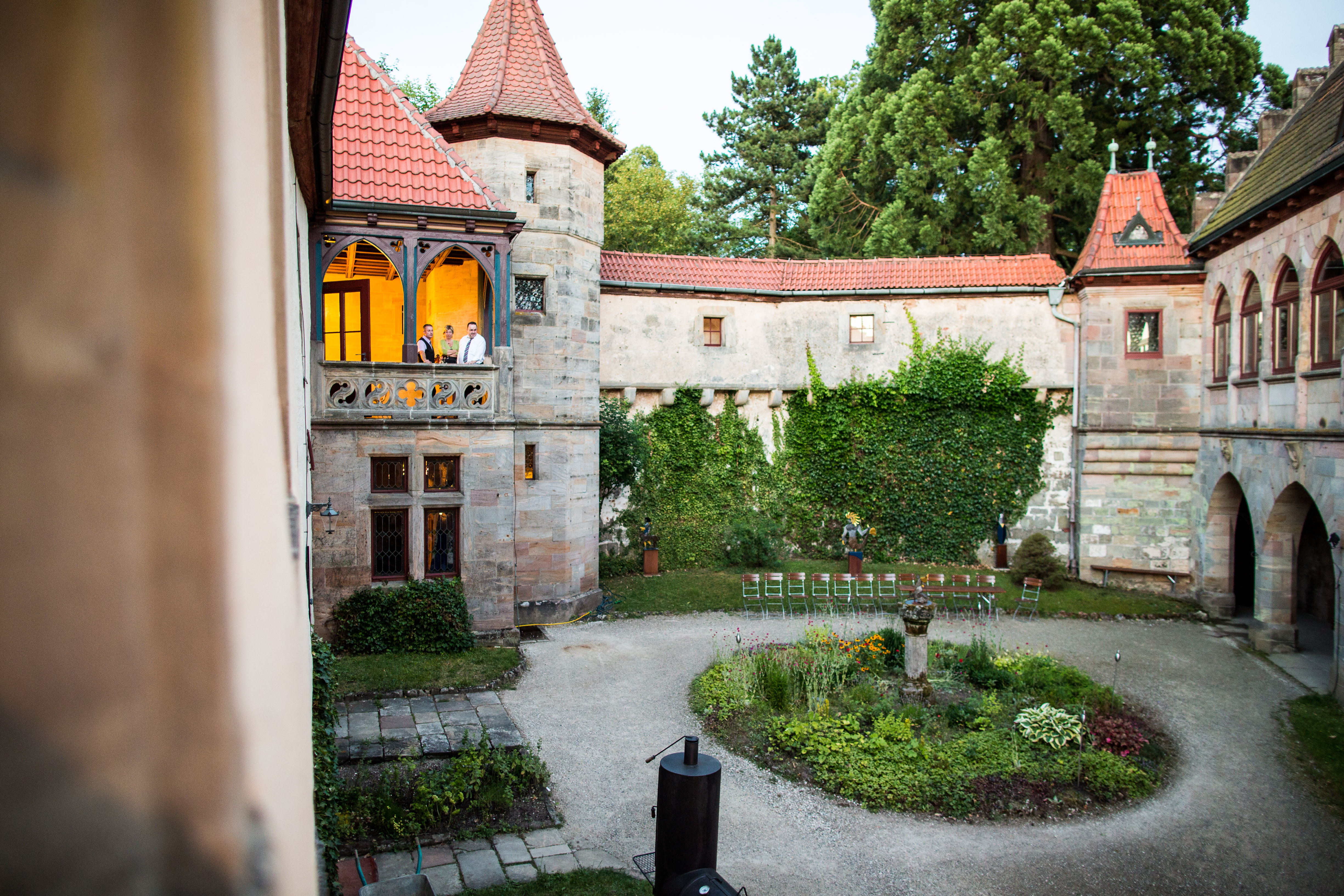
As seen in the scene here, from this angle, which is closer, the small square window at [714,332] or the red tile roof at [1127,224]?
the red tile roof at [1127,224]

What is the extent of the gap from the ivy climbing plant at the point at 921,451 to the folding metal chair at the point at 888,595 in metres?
2.69

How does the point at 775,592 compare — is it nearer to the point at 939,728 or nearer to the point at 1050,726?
the point at 939,728

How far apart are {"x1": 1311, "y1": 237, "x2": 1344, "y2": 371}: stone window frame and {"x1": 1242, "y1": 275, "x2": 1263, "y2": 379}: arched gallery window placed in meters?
2.35

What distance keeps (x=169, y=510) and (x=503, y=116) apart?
55.4 feet

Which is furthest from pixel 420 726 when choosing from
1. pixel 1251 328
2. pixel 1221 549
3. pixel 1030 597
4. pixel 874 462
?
pixel 1251 328

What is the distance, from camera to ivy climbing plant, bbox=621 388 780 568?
20812 millimetres

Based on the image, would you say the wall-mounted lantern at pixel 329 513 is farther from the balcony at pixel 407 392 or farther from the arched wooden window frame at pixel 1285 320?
the arched wooden window frame at pixel 1285 320

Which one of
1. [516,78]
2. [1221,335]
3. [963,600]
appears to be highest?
[516,78]

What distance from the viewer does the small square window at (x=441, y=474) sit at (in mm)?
14906

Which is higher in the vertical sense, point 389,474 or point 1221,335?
point 1221,335

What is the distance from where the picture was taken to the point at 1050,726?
418 inches

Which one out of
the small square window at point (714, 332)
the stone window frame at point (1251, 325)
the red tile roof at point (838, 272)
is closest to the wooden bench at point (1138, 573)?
the stone window frame at point (1251, 325)

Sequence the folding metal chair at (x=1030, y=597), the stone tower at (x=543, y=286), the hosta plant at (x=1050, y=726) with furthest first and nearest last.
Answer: the folding metal chair at (x=1030, y=597), the stone tower at (x=543, y=286), the hosta plant at (x=1050, y=726)

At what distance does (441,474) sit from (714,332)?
8.63m
